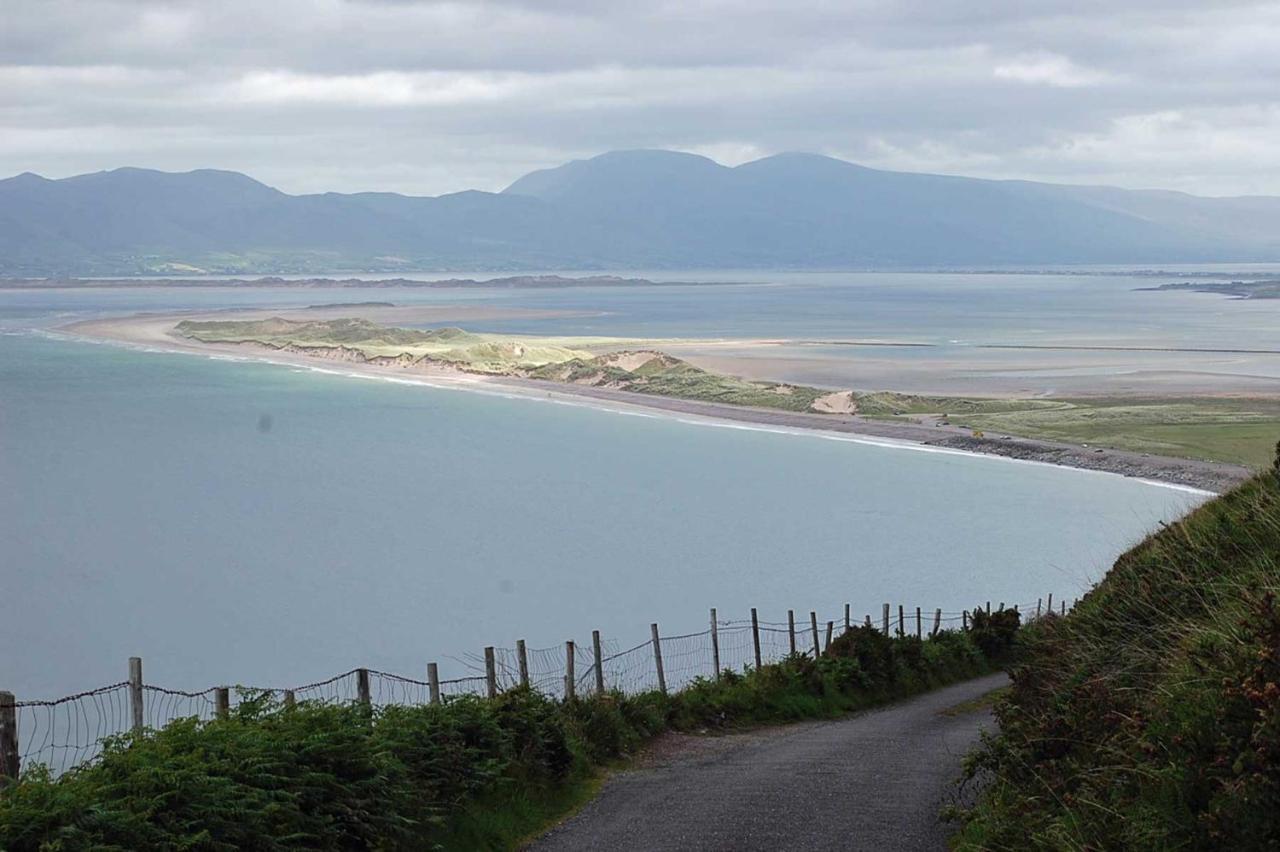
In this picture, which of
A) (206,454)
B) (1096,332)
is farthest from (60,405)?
(1096,332)

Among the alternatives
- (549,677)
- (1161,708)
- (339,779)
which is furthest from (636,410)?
(1161,708)

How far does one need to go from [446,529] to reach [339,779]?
31.8 meters

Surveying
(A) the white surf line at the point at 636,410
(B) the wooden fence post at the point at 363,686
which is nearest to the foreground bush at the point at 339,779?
(B) the wooden fence post at the point at 363,686

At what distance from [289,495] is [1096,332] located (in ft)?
283

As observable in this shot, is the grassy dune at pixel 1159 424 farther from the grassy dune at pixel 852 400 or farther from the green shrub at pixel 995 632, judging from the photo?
the green shrub at pixel 995 632

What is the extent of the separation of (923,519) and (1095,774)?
34.5 m

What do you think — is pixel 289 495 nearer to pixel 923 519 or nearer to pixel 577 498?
pixel 577 498

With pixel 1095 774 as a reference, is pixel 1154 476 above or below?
below

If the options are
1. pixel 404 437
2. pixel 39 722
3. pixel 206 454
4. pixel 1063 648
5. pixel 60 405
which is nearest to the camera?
pixel 1063 648

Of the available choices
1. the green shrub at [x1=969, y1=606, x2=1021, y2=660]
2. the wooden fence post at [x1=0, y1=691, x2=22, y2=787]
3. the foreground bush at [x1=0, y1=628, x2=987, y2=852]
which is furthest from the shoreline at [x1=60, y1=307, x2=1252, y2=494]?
the wooden fence post at [x1=0, y1=691, x2=22, y2=787]

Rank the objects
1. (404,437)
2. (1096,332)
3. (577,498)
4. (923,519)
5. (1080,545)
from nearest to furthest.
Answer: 1. (1080,545)
2. (923,519)
3. (577,498)
4. (404,437)
5. (1096,332)

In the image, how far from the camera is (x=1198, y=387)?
233 feet

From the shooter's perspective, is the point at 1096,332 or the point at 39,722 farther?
the point at 1096,332

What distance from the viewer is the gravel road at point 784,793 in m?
10.1
